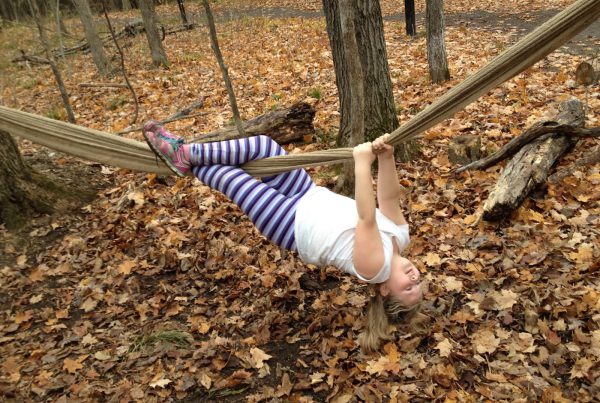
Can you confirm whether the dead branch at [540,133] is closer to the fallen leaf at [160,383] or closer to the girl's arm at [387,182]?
the girl's arm at [387,182]

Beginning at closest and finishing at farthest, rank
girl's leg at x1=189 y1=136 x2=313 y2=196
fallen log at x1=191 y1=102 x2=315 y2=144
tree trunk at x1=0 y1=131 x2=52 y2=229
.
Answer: girl's leg at x1=189 y1=136 x2=313 y2=196
tree trunk at x1=0 y1=131 x2=52 y2=229
fallen log at x1=191 y1=102 x2=315 y2=144

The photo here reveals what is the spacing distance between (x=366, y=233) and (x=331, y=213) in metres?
0.27

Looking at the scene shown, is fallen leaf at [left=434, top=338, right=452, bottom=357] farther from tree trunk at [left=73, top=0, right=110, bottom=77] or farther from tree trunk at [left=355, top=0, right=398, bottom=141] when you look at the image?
tree trunk at [left=73, top=0, right=110, bottom=77]

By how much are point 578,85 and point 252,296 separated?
3.85m

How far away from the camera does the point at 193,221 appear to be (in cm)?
359

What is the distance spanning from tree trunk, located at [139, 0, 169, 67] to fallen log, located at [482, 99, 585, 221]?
21.8 feet

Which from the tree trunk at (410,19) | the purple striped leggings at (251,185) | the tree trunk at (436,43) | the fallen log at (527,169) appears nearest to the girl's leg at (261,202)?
the purple striped leggings at (251,185)

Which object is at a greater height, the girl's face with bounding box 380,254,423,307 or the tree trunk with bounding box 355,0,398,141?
the tree trunk with bounding box 355,0,398,141

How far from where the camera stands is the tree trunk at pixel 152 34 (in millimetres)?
7894

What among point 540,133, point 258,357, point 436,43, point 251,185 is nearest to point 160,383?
point 258,357

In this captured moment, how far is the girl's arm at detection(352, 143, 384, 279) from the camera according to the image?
6.47ft

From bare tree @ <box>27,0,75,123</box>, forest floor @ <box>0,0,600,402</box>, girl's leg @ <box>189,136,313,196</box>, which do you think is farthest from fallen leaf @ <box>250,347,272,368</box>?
bare tree @ <box>27,0,75,123</box>

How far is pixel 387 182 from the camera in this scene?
2.22m

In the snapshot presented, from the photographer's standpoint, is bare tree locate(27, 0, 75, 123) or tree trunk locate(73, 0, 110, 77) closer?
bare tree locate(27, 0, 75, 123)
